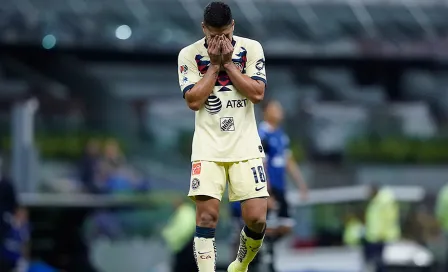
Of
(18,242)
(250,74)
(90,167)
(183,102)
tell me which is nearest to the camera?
(250,74)

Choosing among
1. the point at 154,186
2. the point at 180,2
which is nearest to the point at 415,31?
the point at 180,2

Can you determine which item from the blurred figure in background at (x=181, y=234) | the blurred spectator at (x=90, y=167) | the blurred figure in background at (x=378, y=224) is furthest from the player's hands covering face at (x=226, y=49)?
the blurred spectator at (x=90, y=167)

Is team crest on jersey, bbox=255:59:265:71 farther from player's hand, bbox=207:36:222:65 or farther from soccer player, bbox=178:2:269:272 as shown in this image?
player's hand, bbox=207:36:222:65

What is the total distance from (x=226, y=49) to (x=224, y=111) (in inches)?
20.3

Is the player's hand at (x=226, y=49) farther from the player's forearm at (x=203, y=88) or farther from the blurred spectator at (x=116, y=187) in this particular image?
the blurred spectator at (x=116, y=187)

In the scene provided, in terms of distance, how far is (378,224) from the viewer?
75.2ft

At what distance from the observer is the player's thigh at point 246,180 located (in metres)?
9.84

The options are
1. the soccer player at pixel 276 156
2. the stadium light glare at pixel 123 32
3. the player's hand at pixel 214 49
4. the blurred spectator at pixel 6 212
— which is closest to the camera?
the player's hand at pixel 214 49

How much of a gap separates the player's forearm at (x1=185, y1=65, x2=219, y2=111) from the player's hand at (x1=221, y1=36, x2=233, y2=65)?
0.10 metres

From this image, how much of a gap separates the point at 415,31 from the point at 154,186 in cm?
883

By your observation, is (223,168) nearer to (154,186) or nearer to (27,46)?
(154,186)

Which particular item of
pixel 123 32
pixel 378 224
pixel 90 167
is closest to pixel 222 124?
pixel 378 224

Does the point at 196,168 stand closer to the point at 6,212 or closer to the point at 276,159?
the point at 276,159

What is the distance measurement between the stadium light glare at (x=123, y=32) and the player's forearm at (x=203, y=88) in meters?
22.6
